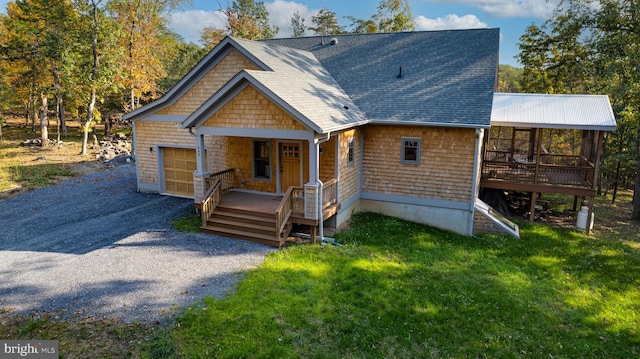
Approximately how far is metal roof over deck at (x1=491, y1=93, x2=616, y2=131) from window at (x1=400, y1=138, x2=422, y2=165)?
301 centimetres

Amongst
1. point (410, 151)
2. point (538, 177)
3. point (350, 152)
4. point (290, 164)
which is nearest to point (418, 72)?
point (410, 151)

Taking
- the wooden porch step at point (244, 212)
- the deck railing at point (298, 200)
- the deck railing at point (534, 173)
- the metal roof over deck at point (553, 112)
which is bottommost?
the wooden porch step at point (244, 212)

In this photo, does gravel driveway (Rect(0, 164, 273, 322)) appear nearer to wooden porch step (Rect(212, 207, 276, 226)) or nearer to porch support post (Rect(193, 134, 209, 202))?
wooden porch step (Rect(212, 207, 276, 226))

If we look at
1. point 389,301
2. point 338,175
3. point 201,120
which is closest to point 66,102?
point 201,120

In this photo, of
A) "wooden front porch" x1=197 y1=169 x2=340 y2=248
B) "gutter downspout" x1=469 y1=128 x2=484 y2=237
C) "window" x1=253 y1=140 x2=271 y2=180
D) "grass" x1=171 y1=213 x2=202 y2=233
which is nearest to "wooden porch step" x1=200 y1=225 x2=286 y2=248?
"wooden front porch" x1=197 y1=169 x2=340 y2=248

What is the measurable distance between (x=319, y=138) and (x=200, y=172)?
4.17m

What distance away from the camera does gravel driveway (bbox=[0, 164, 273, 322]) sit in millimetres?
7773

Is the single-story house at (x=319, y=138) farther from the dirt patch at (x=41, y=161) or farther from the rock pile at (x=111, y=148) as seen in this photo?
the rock pile at (x=111, y=148)

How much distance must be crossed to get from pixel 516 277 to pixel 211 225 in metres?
8.50

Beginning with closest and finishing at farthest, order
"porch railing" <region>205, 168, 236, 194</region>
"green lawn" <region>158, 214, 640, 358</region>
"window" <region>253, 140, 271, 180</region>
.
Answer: "green lawn" <region>158, 214, 640, 358</region> < "porch railing" <region>205, 168, 236, 194</region> < "window" <region>253, 140, 271, 180</region>

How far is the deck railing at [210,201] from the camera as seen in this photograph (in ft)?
38.5

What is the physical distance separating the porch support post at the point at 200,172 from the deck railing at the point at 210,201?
1.19 feet

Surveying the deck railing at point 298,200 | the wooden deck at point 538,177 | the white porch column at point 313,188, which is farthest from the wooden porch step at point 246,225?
the wooden deck at point 538,177

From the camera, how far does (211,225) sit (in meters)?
11.8
